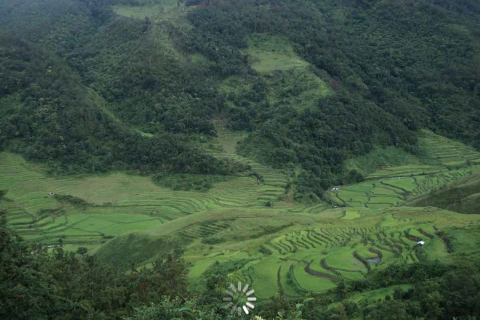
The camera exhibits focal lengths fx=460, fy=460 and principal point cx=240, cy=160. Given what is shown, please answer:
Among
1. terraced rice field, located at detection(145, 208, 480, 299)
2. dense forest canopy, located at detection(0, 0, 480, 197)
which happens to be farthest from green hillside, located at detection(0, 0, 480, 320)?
dense forest canopy, located at detection(0, 0, 480, 197)

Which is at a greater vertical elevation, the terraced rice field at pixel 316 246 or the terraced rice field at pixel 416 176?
the terraced rice field at pixel 316 246

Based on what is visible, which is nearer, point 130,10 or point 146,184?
point 146,184

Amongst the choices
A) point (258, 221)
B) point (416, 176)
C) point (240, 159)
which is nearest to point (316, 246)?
point (258, 221)

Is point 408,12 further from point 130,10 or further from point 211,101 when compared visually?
point 130,10

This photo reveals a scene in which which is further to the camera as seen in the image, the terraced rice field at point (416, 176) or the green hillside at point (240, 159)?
the terraced rice field at point (416, 176)

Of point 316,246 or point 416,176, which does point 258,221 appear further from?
point 416,176

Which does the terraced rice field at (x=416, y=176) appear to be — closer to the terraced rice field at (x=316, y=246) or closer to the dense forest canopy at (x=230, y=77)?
the dense forest canopy at (x=230, y=77)

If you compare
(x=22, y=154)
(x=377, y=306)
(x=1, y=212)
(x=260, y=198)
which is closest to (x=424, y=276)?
(x=377, y=306)

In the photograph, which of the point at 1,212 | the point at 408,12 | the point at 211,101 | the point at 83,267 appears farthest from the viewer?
the point at 408,12

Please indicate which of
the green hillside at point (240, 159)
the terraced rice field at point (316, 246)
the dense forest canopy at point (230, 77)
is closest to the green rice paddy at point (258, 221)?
the terraced rice field at point (316, 246)
